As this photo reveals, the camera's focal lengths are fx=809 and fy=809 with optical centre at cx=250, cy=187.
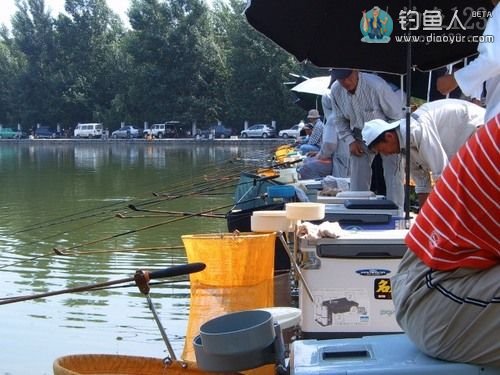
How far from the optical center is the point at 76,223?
12203mm

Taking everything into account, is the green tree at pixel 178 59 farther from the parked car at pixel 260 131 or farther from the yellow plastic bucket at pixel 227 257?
the yellow plastic bucket at pixel 227 257

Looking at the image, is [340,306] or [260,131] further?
[260,131]

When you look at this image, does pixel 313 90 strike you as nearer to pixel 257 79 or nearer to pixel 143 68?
pixel 257 79

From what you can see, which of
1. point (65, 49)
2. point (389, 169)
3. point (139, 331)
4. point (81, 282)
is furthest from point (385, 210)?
point (65, 49)

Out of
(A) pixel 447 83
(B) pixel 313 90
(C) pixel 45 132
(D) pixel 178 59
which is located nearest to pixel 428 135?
(A) pixel 447 83

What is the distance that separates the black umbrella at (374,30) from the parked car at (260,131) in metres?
48.4

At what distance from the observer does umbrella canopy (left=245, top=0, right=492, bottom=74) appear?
530cm

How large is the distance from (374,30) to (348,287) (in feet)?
7.77

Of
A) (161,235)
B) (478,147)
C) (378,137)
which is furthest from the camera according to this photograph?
(161,235)

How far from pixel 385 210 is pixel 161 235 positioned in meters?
6.32

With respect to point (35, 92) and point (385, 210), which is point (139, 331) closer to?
point (385, 210)

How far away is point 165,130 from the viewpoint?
5944 cm

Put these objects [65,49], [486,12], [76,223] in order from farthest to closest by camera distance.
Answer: [65,49] < [76,223] < [486,12]

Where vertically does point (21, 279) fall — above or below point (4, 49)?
below
